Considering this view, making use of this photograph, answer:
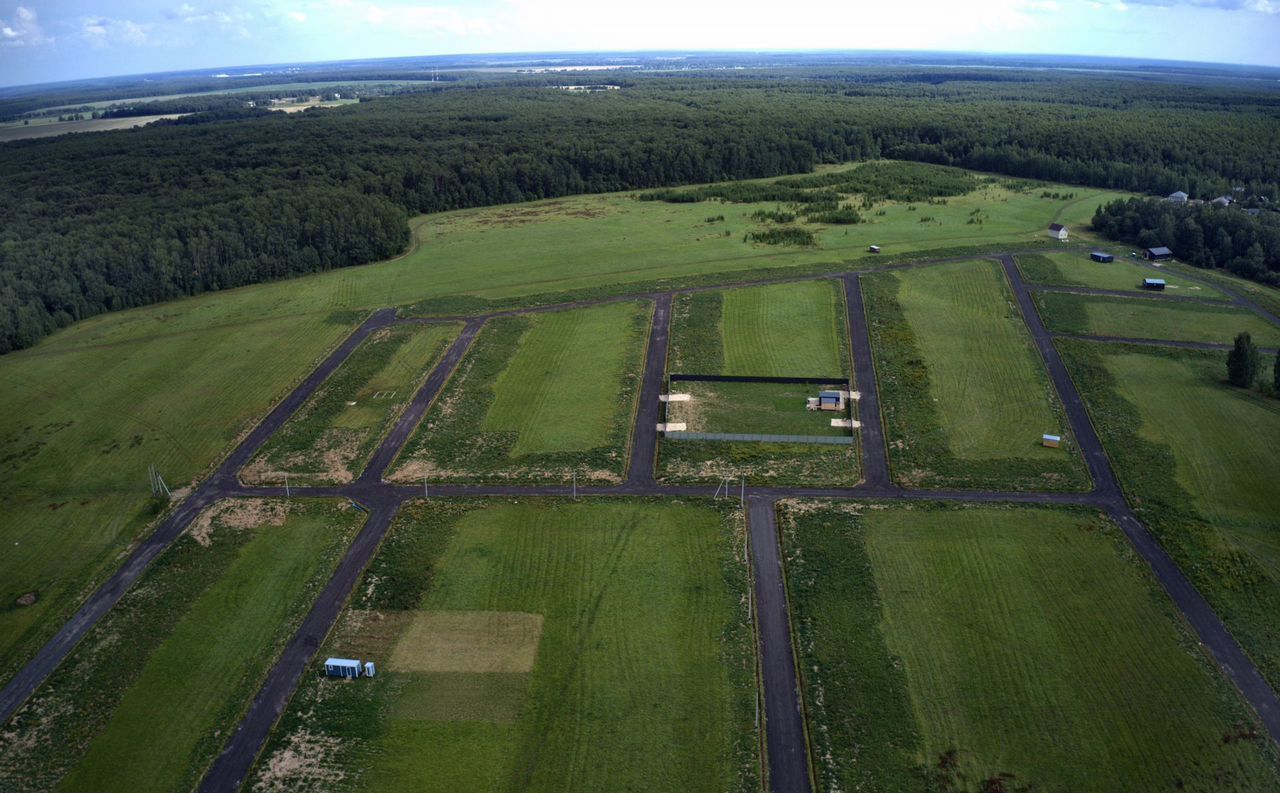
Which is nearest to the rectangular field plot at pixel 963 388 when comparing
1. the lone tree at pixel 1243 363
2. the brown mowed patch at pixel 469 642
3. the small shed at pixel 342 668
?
the lone tree at pixel 1243 363

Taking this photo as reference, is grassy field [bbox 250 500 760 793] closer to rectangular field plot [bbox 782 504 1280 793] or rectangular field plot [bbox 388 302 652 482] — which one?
rectangular field plot [bbox 782 504 1280 793]

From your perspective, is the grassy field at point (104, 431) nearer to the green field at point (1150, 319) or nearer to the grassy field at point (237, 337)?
the grassy field at point (237, 337)

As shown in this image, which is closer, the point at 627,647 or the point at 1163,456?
the point at 627,647

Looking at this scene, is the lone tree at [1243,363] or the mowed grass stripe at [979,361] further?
the lone tree at [1243,363]

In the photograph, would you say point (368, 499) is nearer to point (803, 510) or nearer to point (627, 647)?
point (627, 647)

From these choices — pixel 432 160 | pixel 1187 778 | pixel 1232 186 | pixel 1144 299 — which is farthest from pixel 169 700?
pixel 1232 186

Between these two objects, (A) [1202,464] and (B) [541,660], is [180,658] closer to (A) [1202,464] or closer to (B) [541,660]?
(B) [541,660]
